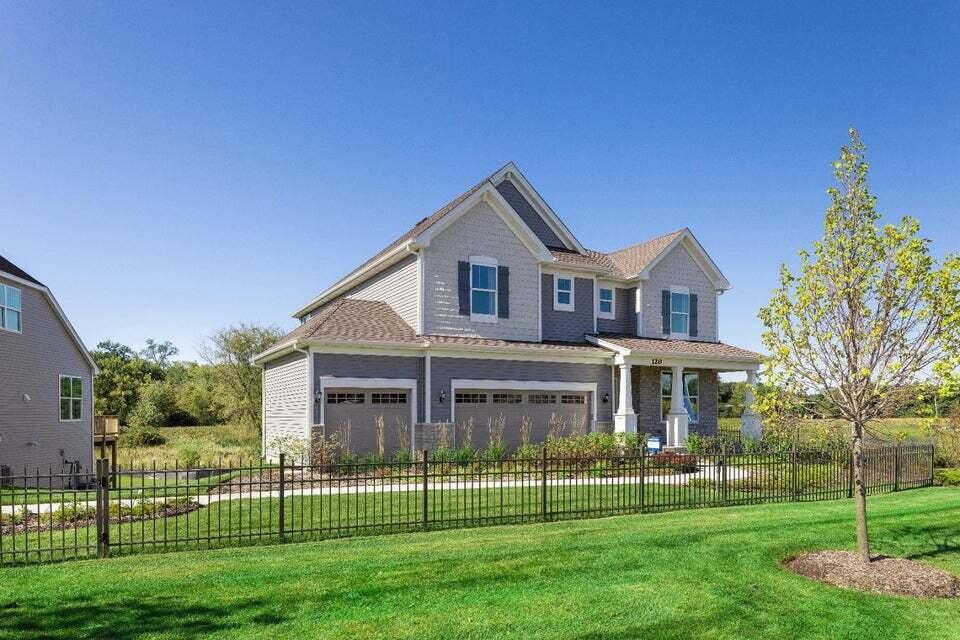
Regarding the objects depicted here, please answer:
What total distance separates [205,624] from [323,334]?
1321cm

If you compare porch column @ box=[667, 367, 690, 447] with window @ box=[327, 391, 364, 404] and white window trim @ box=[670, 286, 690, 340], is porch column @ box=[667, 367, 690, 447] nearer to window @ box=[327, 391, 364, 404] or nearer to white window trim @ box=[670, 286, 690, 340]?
white window trim @ box=[670, 286, 690, 340]

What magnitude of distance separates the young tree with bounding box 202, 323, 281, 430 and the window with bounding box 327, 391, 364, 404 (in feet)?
62.4

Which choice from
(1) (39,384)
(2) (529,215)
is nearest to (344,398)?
(2) (529,215)

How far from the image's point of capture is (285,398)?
21.9 meters

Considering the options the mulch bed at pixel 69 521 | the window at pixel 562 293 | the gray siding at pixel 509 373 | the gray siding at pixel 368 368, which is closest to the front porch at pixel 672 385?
the gray siding at pixel 509 373

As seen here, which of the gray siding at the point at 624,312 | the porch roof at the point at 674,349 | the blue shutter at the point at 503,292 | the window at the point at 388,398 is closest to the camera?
the window at the point at 388,398

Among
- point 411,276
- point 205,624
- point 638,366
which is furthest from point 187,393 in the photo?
point 205,624

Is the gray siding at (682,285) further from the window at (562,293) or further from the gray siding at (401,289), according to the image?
the gray siding at (401,289)

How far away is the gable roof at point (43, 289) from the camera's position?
21.1m

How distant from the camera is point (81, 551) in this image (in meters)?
9.22

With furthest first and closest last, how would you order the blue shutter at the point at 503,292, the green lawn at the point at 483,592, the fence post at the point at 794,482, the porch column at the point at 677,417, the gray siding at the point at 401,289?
the porch column at the point at 677,417 < the blue shutter at the point at 503,292 < the gray siding at the point at 401,289 < the fence post at the point at 794,482 < the green lawn at the point at 483,592

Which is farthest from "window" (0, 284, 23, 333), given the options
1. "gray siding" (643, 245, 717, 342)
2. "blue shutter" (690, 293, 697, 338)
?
"blue shutter" (690, 293, 697, 338)

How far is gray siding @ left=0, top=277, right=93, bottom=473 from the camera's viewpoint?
20.7 metres

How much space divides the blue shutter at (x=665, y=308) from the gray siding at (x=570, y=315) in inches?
143
